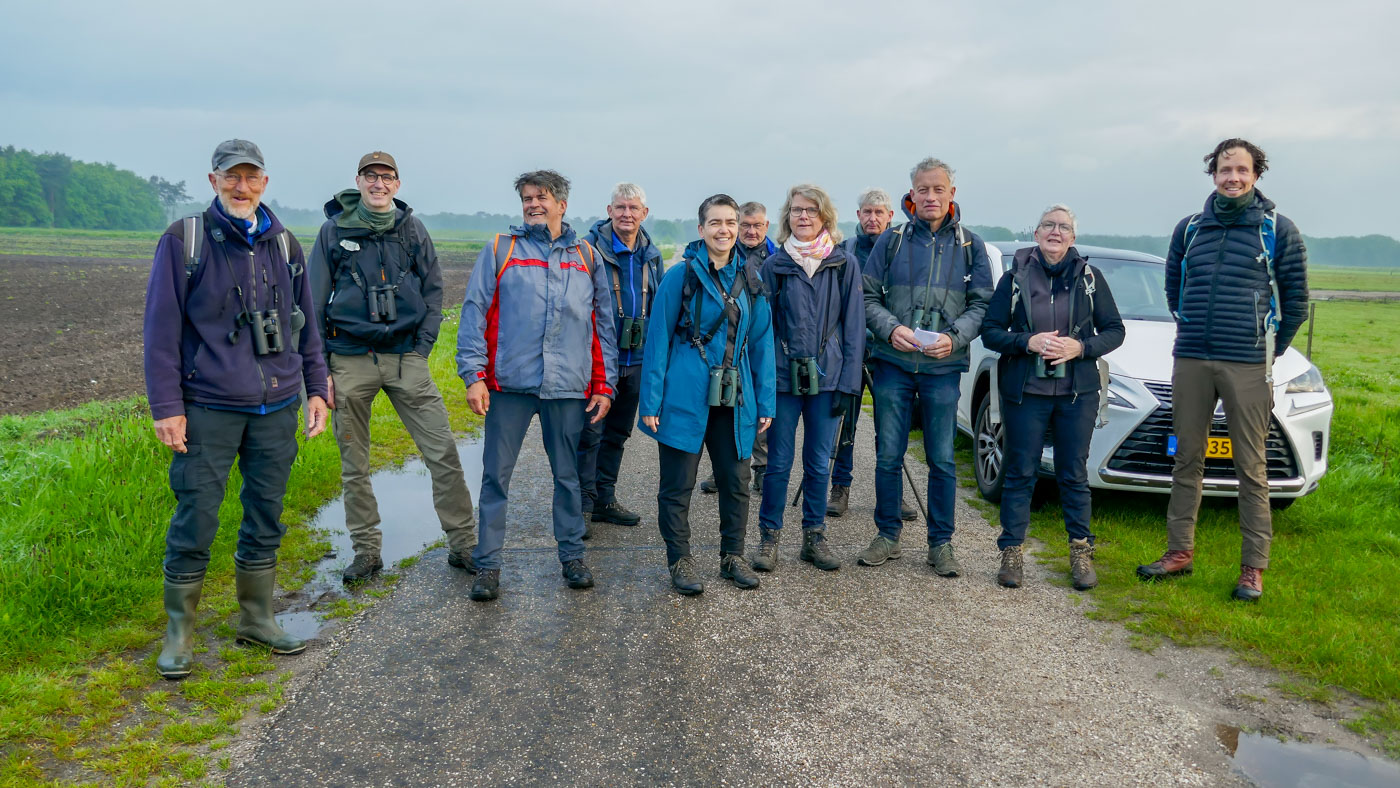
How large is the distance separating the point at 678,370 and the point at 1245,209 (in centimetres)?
337

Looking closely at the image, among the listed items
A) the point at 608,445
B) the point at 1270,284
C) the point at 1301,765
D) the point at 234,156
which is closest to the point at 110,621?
the point at 234,156

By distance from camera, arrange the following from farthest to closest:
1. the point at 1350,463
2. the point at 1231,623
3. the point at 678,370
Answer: the point at 1350,463
the point at 678,370
the point at 1231,623

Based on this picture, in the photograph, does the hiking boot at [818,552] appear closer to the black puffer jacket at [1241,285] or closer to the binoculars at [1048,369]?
the binoculars at [1048,369]

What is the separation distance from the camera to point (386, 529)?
6.24 m

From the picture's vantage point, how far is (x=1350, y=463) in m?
7.85

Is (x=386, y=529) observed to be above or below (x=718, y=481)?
below

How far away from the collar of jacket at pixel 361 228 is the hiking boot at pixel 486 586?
2050mm

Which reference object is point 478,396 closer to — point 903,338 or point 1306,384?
point 903,338

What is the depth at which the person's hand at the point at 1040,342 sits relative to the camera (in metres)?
5.12

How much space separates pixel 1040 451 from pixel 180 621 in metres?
→ 4.68

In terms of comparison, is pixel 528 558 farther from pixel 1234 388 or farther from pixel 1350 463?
pixel 1350 463

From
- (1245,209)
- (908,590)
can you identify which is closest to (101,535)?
(908,590)

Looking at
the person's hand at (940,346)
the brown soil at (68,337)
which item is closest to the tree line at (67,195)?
the brown soil at (68,337)

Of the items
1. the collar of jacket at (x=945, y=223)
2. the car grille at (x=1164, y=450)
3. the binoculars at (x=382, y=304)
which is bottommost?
the car grille at (x=1164, y=450)
